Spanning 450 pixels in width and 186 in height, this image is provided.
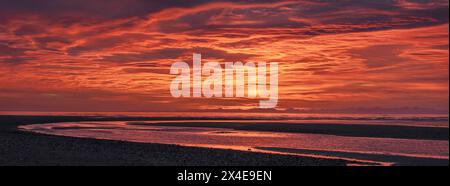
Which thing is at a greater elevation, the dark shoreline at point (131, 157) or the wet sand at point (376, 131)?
the dark shoreline at point (131, 157)

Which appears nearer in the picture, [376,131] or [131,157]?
[131,157]

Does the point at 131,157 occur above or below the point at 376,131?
above

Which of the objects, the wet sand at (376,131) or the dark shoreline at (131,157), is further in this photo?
the wet sand at (376,131)

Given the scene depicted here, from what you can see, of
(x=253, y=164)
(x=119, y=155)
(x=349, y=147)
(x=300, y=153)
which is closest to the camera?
(x=253, y=164)

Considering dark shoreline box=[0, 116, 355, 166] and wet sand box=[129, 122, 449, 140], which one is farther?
wet sand box=[129, 122, 449, 140]

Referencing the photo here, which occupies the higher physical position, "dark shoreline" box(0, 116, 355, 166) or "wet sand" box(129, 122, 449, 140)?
"dark shoreline" box(0, 116, 355, 166)
